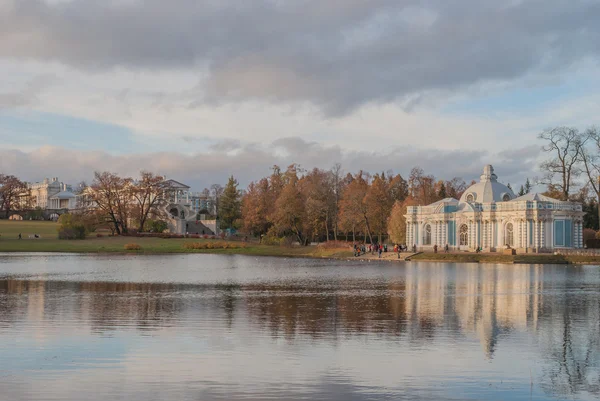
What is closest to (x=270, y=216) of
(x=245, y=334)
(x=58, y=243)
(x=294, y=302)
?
(x=58, y=243)

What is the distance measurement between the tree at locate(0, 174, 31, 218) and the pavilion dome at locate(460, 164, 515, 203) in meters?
88.2

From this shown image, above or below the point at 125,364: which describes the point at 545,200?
above

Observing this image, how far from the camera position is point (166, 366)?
12.6 metres

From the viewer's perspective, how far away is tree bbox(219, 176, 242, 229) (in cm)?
10700

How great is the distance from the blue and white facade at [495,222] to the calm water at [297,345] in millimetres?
41623

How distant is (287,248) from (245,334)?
65406mm

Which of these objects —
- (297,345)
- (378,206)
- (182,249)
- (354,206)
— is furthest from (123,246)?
(297,345)

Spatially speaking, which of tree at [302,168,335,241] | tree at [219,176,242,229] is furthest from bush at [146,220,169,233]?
tree at [302,168,335,241]

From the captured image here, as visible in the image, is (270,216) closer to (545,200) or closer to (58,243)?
(58,243)

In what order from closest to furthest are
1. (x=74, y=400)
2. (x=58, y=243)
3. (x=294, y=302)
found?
(x=74, y=400)
(x=294, y=302)
(x=58, y=243)

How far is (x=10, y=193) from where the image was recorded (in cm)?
13062

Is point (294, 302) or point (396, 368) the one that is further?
point (294, 302)

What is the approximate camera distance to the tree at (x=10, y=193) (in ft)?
427

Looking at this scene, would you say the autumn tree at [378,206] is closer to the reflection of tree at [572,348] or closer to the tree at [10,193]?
the reflection of tree at [572,348]
